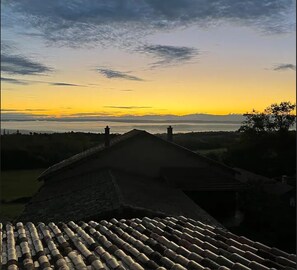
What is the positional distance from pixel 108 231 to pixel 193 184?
425 inches

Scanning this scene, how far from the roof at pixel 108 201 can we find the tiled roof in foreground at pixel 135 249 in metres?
2.49

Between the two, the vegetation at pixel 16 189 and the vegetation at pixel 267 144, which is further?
the vegetation at pixel 267 144

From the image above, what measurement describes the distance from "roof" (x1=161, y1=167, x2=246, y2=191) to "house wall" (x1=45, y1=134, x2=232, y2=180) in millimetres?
486

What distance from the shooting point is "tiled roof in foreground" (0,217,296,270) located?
575 cm

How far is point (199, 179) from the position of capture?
19219 mm

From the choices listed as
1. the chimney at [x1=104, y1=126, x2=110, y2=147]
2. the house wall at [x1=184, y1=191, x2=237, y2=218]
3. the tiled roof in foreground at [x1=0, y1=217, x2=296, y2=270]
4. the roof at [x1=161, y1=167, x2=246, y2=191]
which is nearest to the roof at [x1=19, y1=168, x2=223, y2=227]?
the roof at [x1=161, y1=167, x2=246, y2=191]

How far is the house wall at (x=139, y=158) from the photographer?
65.7 feet

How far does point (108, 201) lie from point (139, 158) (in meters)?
8.10

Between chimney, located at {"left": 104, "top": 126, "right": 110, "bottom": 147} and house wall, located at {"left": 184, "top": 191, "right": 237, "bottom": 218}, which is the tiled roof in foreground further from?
chimney, located at {"left": 104, "top": 126, "right": 110, "bottom": 147}

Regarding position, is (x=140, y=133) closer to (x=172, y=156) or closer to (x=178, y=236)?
(x=172, y=156)

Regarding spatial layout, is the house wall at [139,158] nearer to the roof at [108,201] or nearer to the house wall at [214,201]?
the roof at [108,201]

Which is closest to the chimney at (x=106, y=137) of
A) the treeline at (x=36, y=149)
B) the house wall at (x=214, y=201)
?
the house wall at (x=214, y=201)

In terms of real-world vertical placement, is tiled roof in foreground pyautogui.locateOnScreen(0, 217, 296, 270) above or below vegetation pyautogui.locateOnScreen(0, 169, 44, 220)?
above

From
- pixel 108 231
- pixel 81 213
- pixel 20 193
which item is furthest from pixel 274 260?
pixel 20 193
